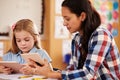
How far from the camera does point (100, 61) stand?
1309 millimetres

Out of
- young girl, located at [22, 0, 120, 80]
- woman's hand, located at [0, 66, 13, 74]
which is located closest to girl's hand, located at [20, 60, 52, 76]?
young girl, located at [22, 0, 120, 80]

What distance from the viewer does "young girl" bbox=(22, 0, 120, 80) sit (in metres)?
1.31

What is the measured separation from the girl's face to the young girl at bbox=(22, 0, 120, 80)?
1.58ft

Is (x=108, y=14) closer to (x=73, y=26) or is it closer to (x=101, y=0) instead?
(x=101, y=0)

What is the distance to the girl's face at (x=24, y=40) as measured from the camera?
196cm

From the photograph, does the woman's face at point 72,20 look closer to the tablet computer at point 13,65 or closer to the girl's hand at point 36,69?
the girl's hand at point 36,69

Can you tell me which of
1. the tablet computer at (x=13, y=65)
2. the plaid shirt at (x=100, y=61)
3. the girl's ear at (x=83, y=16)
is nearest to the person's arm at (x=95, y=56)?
the plaid shirt at (x=100, y=61)

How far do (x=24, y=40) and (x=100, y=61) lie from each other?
828 mm

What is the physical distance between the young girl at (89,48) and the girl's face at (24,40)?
482 mm

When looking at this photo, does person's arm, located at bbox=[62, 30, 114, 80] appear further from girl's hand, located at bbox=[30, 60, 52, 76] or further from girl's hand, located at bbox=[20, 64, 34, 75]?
girl's hand, located at bbox=[20, 64, 34, 75]

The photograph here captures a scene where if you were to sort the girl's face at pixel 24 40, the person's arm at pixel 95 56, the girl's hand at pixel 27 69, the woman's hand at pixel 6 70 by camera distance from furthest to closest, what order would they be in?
the girl's face at pixel 24 40 < the woman's hand at pixel 6 70 < the girl's hand at pixel 27 69 < the person's arm at pixel 95 56

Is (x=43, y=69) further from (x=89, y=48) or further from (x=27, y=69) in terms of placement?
(x=89, y=48)

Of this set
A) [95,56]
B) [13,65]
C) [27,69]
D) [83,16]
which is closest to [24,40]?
[13,65]

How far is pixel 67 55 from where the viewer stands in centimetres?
325
